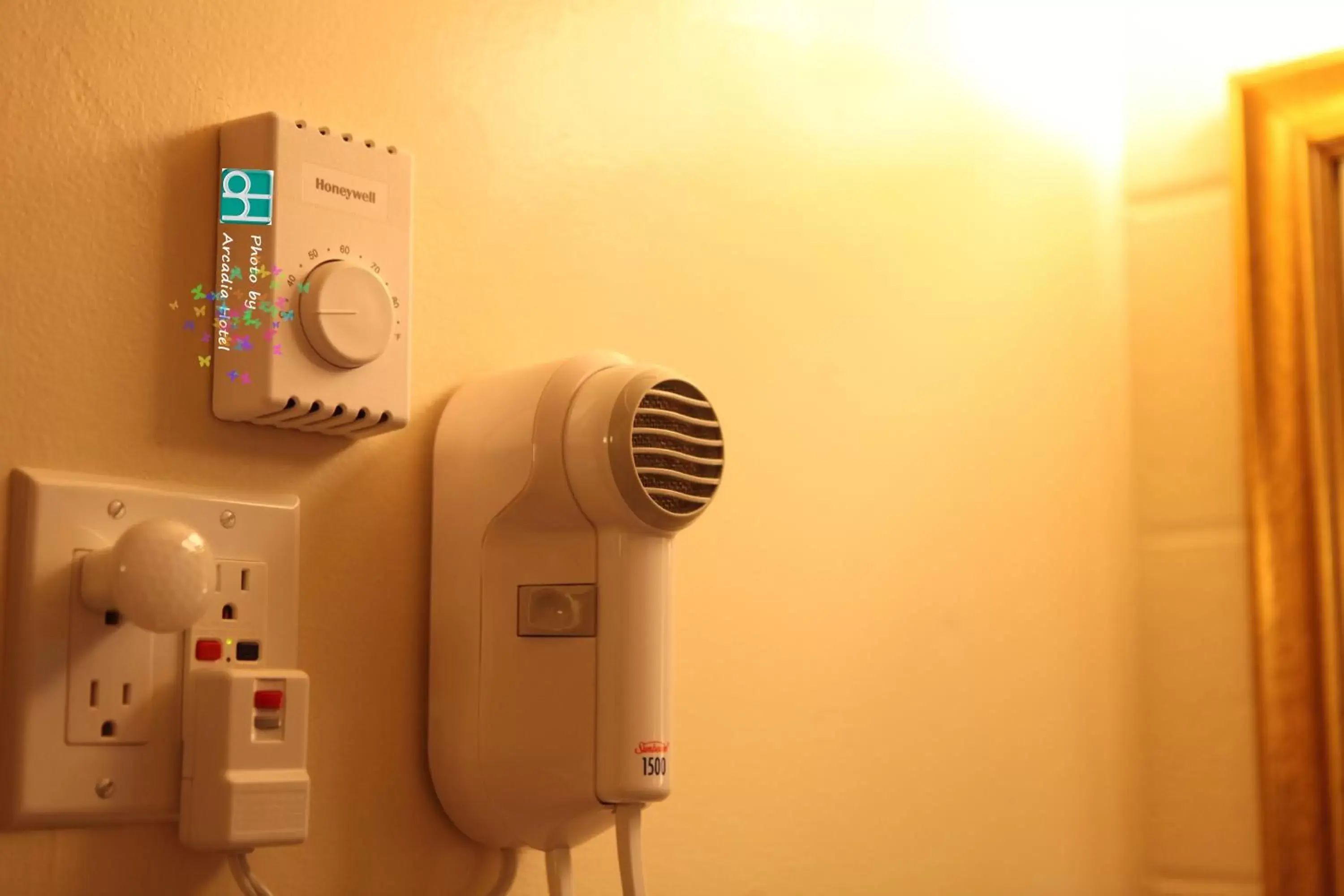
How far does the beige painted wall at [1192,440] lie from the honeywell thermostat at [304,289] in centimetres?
73

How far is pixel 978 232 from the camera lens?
1.04 metres

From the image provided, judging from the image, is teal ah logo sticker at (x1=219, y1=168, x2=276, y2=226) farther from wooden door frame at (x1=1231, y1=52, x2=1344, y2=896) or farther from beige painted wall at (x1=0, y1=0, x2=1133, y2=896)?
wooden door frame at (x1=1231, y1=52, x2=1344, y2=896)

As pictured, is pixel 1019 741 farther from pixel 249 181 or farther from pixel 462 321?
pixel 249 181

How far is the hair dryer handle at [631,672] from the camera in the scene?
0.59 metres

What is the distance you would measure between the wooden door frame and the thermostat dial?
73 centimetres

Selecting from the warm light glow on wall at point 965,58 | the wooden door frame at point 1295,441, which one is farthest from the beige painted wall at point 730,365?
the wooden door frame at point 1295,441

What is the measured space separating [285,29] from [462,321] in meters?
0.15

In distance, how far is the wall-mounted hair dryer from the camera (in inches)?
23.5

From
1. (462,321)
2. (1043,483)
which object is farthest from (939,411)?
(462,321)

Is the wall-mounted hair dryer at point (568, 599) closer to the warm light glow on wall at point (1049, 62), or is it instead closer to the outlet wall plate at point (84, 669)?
the outlet wall plate at point (84, 669)

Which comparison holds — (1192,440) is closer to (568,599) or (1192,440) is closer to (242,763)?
(568,599)

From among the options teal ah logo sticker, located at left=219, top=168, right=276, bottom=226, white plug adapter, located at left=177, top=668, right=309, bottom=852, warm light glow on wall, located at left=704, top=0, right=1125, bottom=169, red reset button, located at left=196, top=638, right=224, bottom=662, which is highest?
warm light glow on wall, located at left=704, top=0, right=1125, bottom=169

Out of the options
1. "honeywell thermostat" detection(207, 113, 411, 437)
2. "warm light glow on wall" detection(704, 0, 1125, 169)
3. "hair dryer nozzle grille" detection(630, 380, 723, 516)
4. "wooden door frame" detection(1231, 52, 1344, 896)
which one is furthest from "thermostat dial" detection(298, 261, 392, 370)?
"wooden door frame" detection(1231, 52, 1344, 896)

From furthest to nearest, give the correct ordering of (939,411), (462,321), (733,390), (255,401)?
(939,411) → (733,390) → (462,321) → (255,401)
